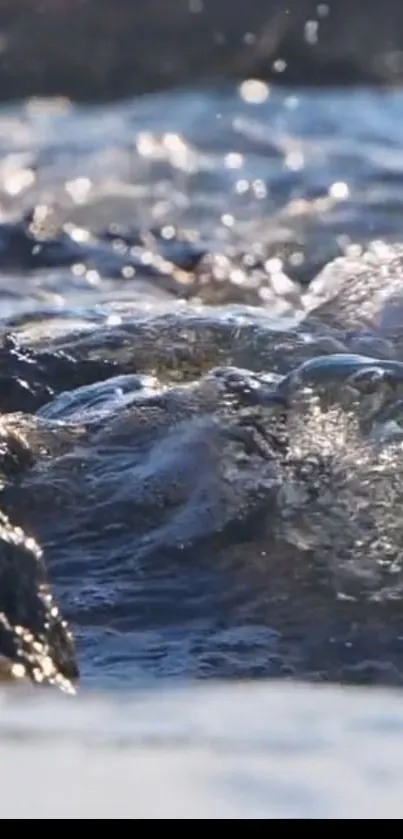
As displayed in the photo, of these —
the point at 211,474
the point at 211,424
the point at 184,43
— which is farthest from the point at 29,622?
the point at 184,43

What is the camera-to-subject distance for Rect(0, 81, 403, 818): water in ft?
9.69

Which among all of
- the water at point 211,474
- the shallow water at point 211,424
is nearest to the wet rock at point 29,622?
the water at point 211,474

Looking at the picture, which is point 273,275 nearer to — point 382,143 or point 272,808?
point 382,143

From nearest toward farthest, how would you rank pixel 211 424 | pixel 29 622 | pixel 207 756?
pixel 207 756 → pixel 29 622 → pixel 211 424

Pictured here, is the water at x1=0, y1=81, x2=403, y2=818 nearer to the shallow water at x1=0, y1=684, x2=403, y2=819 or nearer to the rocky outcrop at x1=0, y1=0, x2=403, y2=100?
the shallow water at x1=0, y1=684, x2=403, y2=819

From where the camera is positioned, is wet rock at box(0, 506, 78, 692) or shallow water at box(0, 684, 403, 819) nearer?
shallow water at box(0, 684, 403, 819)

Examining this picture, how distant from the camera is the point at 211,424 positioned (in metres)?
3.82

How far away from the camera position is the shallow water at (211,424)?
3.18 meters

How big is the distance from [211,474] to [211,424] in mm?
193

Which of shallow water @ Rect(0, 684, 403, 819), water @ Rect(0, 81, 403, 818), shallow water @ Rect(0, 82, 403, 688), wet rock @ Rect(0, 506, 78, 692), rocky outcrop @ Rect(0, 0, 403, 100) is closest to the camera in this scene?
shallow water @ Rect(0, 684, 403, 819)

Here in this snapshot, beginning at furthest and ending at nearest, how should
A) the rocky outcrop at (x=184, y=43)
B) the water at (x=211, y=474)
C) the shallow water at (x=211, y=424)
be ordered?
the rocky outcrop at (x=184, y=43) → the shallow water at (x=211, y=424) → the water at (x=211, y=474)

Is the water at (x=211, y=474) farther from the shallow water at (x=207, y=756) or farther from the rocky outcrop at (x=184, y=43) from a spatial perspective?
the rocky outcrop at (x=184, y=43)

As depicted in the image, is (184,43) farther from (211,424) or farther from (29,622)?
(29,622)

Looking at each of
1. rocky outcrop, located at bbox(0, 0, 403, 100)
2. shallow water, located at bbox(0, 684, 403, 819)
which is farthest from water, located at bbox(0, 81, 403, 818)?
rocky outcrop, located at bbox(0, 0, 403, 100)
